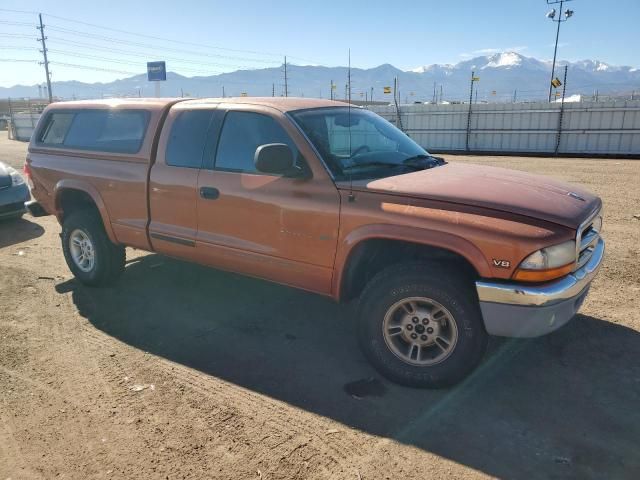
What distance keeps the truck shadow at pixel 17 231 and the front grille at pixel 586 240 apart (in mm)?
7255

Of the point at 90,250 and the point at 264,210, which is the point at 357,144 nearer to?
the point at 264,210

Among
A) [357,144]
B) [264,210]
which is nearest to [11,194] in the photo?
[264,210]

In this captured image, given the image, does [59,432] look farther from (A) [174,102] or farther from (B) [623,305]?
(B) [623,305]

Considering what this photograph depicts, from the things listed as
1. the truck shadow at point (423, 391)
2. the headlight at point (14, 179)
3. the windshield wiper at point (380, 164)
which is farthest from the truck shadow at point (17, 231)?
the windshield wiper at point (380, 164)

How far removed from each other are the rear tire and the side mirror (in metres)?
2.45

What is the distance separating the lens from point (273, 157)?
11.1 feet

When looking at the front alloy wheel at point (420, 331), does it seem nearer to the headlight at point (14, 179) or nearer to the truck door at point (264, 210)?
the truck door at point (264, 210)

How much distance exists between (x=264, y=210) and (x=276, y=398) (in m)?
1.39

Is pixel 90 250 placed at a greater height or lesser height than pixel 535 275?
lesser

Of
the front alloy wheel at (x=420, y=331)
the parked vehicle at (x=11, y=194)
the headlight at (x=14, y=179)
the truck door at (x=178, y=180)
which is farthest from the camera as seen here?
the headlight at (x=14, y=179)

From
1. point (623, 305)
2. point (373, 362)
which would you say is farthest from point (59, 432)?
point (623, 305)

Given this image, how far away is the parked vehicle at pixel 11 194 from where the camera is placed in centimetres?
782

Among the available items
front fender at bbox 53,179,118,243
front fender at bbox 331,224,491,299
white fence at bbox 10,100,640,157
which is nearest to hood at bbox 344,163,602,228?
front fender at bbox 331,224,491,299

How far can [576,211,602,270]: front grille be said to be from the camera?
121 inches
